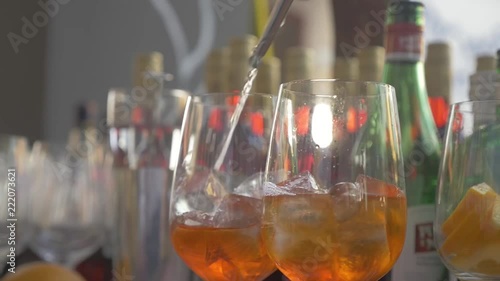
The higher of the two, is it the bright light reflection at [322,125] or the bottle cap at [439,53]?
the bottle cap at [439,53]

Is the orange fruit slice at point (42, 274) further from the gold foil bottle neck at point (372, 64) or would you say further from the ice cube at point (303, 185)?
the gold foil bottle neck at point (372, 64)

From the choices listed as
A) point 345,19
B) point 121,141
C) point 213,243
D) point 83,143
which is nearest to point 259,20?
point 345,19

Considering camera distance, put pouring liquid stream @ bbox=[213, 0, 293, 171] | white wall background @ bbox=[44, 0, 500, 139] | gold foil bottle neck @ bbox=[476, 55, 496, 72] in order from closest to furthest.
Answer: pouring liquid stream @ bbox=[213, 0, 293, 171]
gold foil bottle neck @ bbox=[476, 55, 496, 72]
white wall background @ bbox=[44, 0, 500, 139]

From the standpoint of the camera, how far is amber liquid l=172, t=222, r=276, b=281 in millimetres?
512

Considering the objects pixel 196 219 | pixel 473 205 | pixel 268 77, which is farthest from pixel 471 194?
pixel 268 77

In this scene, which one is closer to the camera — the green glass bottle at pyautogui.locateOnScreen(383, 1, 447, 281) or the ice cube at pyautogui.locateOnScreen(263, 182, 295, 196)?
the ice cube at pyautogui.locateOnScreen(263, 182, 295, 196)

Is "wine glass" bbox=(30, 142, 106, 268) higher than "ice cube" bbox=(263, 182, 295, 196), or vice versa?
"ice cube" bbox=(263, 182, 295, 196)

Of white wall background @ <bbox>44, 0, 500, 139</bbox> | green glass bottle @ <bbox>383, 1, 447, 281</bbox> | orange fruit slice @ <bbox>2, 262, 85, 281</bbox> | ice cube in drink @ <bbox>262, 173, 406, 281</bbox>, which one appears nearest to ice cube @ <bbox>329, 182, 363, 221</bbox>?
ice cube in drink @ <bbox>262, 173, 406, 281</bbox>

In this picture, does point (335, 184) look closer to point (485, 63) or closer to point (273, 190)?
point (273, 190)

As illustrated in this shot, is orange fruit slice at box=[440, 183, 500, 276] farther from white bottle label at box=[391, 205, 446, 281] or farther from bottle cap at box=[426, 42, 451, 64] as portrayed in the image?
bottle cap at box=[426, 42, 451, 64]

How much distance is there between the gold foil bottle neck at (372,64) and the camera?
0.77 metres

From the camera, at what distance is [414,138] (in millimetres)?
745

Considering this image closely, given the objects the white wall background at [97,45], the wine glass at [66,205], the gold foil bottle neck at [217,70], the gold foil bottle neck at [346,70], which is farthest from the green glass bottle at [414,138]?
the white wall background at [97,45]

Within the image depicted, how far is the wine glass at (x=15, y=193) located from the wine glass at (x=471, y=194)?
51 centimetres
